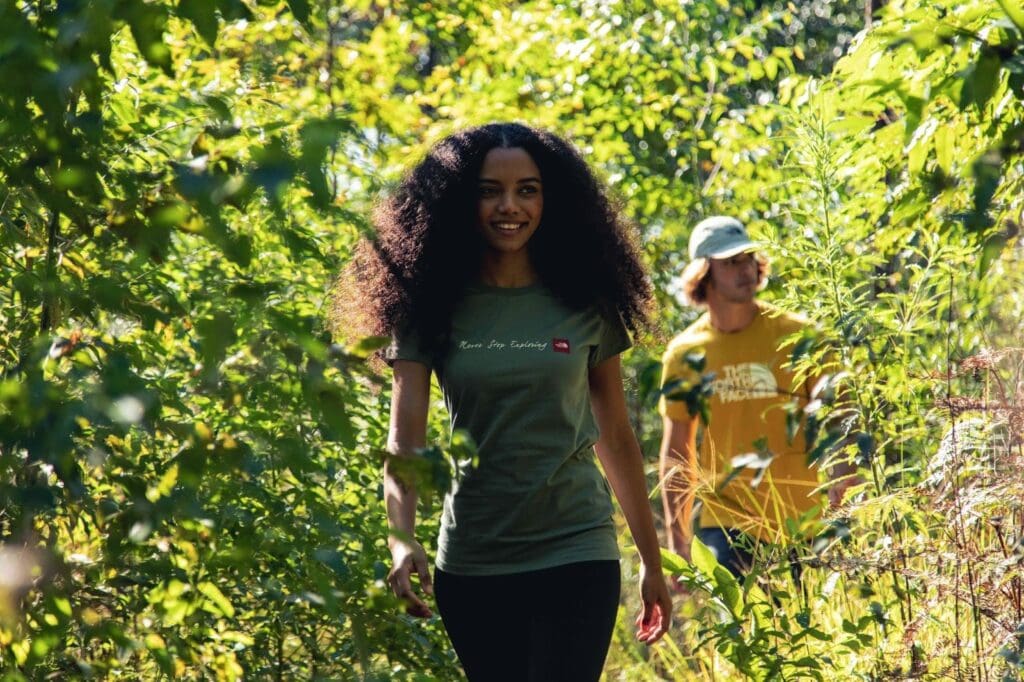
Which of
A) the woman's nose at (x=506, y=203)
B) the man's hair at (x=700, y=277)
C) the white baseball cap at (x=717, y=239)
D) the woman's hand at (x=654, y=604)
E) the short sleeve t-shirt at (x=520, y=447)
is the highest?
the white baseball cap at (x=717, y=239)

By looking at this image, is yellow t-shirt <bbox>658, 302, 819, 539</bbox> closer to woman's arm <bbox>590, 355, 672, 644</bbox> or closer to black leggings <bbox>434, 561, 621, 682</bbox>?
woman's arm <bbox>590, 355, 672, 644</bbox>

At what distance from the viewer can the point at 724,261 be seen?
18.5 ft

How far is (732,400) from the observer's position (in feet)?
17.5

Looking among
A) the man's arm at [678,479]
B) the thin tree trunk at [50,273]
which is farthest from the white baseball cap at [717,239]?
the thin tree trunk at [50,273]

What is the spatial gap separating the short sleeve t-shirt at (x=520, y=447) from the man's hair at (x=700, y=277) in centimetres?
239

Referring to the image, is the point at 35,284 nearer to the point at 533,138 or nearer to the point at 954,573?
the point at 533,138

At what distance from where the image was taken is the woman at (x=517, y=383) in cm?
329

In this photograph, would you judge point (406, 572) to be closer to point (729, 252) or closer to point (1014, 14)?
point (1014, 14)

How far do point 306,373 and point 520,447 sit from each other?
1503mm

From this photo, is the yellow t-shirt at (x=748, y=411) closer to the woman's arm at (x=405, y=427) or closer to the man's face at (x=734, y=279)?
the man's face at (x=734, y=279)

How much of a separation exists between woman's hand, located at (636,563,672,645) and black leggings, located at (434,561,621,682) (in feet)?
0.67

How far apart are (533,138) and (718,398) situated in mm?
1959

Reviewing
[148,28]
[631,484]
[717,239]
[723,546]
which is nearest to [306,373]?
[148,28]

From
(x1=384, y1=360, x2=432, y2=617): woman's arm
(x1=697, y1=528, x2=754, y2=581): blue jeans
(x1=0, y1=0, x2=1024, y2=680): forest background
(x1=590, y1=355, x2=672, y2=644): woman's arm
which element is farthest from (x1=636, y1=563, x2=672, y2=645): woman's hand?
(x1=697, y1=528, x2=754, y2=581): blue jeans
